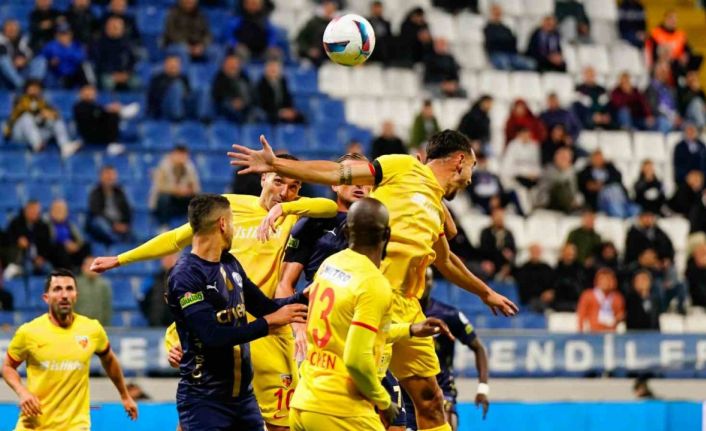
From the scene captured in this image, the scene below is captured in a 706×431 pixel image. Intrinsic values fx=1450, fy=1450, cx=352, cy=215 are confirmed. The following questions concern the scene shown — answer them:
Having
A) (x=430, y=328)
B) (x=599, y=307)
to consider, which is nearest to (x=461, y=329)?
(x=430, y=328)

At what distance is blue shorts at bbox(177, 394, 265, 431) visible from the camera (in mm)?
8258

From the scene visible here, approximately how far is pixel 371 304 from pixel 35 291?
10.7 m

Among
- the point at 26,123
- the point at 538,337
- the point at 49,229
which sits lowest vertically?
the point at 538,337

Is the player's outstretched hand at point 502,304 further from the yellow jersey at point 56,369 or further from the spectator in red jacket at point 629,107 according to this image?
the spectator in red jacket at point 629,107

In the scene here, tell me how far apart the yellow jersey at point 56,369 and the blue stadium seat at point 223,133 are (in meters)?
8.37

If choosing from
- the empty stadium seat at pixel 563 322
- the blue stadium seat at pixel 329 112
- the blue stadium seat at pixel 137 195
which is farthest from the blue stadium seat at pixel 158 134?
the empty stadium seat at pixel 563 322

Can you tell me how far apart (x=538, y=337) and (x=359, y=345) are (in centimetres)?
1017

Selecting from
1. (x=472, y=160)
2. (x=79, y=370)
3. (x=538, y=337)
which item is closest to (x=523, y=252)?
(x=538, y=337)

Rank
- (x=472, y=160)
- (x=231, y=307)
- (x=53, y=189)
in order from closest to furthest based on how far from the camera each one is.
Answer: (x=231, y=307) < (x=472, y=160) < (x=53, y=189)

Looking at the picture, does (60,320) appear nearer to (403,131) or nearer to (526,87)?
(403,131)

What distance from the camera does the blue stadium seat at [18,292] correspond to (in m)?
17.2

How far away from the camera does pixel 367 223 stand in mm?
7410

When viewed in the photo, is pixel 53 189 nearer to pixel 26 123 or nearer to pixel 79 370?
pixel 26 123

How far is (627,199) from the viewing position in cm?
2100
